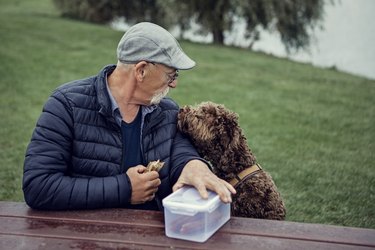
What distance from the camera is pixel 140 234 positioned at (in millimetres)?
1951

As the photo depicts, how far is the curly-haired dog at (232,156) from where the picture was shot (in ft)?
8.91

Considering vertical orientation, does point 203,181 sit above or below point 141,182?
above

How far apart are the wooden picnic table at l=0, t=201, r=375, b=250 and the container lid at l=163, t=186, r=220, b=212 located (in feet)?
0.44

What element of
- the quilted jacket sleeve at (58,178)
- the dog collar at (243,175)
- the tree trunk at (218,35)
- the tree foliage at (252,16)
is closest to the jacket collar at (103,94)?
the quilted jacket sleeve at (58,178)

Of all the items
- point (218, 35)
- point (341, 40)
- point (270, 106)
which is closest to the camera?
point (270, 106)

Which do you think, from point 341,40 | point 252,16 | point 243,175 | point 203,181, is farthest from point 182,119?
point 341,40

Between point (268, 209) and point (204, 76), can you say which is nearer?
point (268, 209)

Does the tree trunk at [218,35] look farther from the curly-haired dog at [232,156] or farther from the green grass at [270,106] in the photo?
the curly-haired dog at [232,156]

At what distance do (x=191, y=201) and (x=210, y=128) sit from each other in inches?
33.3

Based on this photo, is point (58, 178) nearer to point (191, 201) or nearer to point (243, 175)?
point (191, 201)

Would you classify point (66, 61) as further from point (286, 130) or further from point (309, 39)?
point (309, 39)

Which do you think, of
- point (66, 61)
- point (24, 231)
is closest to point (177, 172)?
point (24, 231)

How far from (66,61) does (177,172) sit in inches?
315

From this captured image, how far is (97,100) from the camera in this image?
8.16 ft
